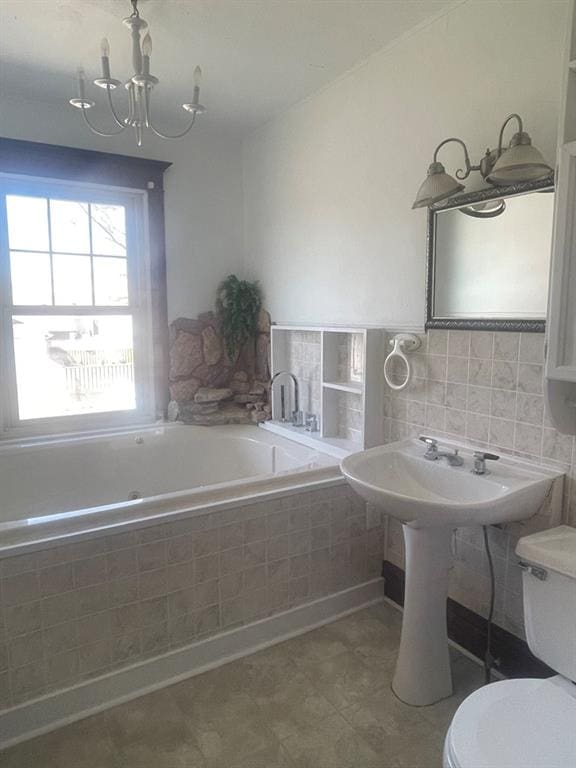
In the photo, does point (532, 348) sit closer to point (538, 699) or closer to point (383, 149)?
point (538, 699)

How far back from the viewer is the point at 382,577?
2484mm

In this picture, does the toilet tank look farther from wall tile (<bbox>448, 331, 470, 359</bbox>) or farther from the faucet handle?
wall tile (<bbox>448, 331, 470, 359</bbox>)

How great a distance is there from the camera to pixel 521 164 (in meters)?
1.62

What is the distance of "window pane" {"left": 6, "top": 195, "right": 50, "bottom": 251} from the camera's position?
287cm

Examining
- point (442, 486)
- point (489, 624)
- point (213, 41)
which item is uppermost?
point (213, 41)

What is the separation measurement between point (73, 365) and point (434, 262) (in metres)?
2.23

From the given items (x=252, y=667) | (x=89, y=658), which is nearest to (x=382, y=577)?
(x=252, y=667)

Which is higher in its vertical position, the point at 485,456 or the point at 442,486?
the point at 485,456

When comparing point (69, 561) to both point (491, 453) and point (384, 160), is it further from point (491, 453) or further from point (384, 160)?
point (384, 160)

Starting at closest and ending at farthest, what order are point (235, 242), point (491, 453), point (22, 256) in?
point (491, 453) < point (22, 256) < point (235, 242)

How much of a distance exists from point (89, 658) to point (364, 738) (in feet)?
3.25

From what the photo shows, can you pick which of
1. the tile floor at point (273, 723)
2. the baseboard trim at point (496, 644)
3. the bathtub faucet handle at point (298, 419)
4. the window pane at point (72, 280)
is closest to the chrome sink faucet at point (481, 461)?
the baseboard trim at point (496, 644)

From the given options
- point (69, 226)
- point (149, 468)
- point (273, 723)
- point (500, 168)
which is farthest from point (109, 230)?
point (273, 723)

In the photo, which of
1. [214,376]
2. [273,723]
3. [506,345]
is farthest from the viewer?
[214,376]
